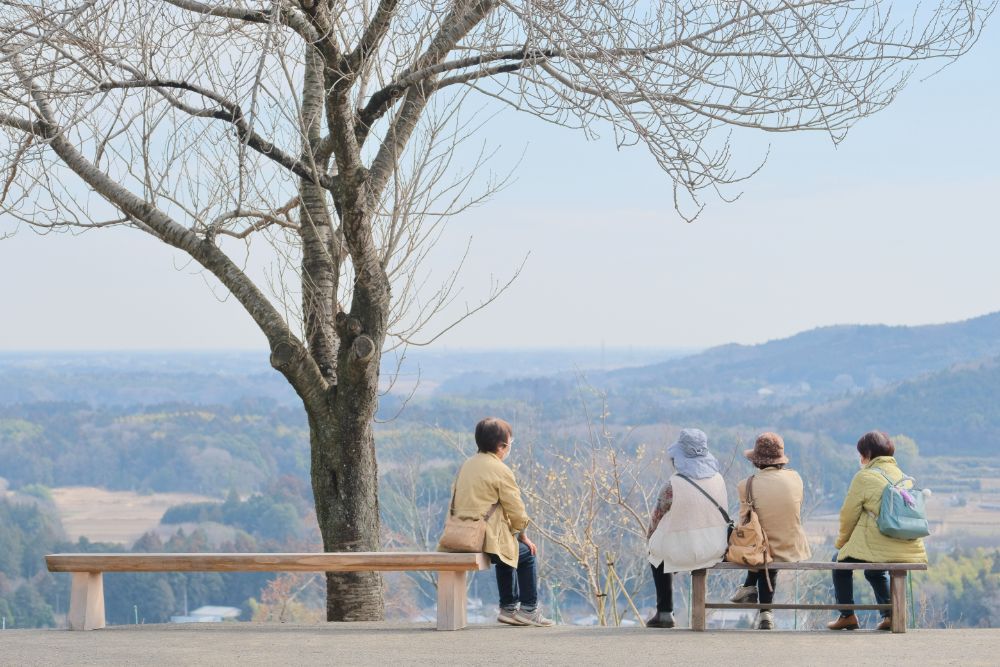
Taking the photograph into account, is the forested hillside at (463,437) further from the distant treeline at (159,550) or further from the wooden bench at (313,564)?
the wooden bench at (313,564)

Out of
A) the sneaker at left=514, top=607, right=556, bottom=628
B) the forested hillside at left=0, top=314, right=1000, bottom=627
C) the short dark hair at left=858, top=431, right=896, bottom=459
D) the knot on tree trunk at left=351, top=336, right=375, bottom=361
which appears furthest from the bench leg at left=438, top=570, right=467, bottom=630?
the forested hillside at left=0, top=314, right=1000, bottom=627

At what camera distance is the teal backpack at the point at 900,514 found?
768 centimetres

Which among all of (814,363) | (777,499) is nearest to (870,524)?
(777,499)

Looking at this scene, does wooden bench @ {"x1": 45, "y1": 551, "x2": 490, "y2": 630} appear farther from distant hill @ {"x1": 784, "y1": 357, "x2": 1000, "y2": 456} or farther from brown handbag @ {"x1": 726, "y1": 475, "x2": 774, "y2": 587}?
distant hill @ {"x1": 784, "y1": 357, "x2": 1000, "y2": 456}

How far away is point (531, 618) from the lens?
27.6 ft

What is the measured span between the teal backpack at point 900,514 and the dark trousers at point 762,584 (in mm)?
783

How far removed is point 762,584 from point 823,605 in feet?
1.30

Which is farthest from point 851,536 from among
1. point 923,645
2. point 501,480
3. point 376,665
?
point 376,665

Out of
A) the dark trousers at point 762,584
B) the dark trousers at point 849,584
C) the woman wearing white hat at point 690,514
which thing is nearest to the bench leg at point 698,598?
the woman wearing white hat at point 690,514

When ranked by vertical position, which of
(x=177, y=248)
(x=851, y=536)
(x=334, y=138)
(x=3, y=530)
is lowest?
(x=3, y=530)

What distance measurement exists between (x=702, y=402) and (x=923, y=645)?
92509 millimetres

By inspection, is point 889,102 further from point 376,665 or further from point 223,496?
point 223,496

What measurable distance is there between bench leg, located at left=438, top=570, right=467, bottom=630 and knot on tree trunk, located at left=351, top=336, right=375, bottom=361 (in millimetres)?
1961

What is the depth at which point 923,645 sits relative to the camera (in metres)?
7.56
